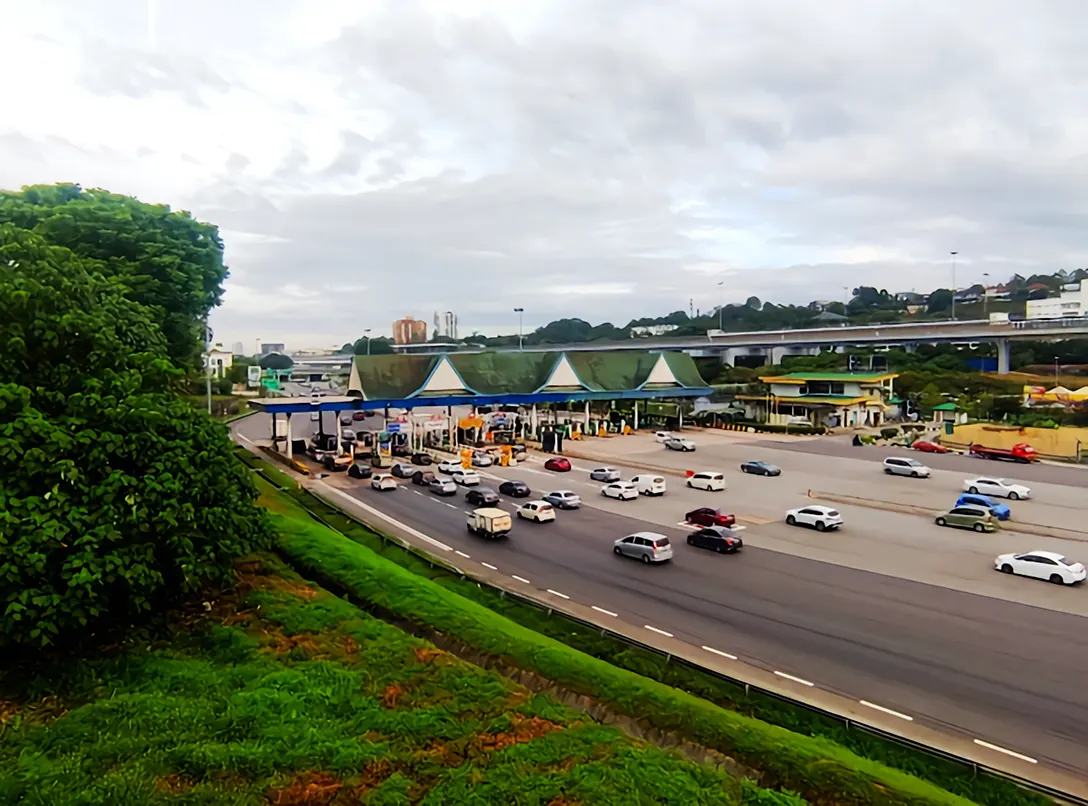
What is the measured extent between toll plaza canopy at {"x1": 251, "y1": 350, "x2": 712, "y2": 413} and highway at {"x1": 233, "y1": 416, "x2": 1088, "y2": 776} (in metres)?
18.4

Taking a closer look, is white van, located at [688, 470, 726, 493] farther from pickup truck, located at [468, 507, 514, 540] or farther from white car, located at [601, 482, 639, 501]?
pickup truck, located at [468, 507, 514, 540]

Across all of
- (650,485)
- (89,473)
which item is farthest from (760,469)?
(89,473)

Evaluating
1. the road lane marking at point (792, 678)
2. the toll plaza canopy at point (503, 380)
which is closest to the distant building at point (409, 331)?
the toll plaza canopy at point (503, 380)

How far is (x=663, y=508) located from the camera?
29859 mm

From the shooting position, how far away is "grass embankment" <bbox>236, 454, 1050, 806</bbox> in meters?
9.98

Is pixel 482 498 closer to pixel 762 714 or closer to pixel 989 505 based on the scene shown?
pixel 762 714

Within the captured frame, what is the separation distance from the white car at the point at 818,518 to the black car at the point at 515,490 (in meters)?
11.7

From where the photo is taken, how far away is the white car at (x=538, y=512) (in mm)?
27494

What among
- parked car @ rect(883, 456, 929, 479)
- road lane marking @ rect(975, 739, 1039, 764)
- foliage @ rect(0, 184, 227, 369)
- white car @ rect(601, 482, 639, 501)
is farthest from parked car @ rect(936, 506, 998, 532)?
foliage @ rect(0, 184, 227, 369)

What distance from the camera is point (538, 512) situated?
27516 mm

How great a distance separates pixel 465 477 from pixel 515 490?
4.75m

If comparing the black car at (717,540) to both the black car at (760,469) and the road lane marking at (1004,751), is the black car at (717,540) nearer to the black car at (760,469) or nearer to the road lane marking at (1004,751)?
the road lane marking at (1004,751)

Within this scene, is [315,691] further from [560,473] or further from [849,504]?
[560,473]

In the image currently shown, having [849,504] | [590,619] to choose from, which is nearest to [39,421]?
[590,619]
